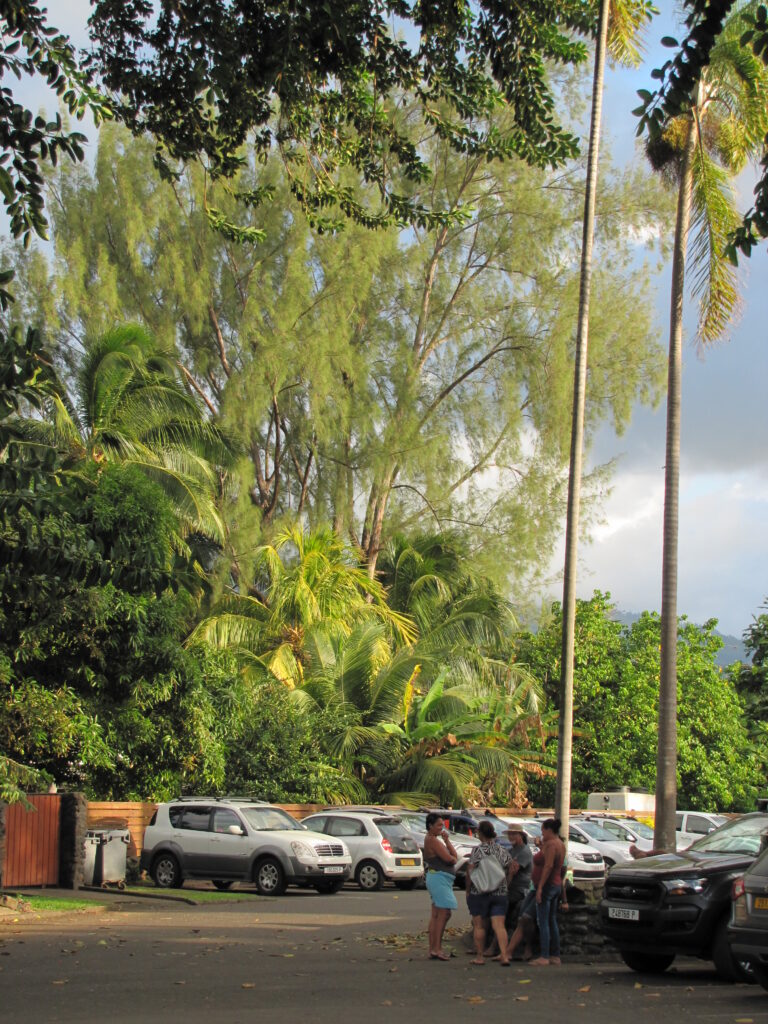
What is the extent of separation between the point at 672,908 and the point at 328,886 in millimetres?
12349

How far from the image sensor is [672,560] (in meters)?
17.5

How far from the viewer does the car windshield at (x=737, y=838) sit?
13609 millimetres

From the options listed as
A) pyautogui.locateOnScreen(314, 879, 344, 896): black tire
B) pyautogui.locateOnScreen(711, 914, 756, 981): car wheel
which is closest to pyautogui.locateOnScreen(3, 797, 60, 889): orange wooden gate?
pyautogui.locateOnScreen(314, 879, 344, 896): black tire

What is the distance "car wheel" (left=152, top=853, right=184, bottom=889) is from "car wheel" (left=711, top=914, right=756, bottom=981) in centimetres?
1397

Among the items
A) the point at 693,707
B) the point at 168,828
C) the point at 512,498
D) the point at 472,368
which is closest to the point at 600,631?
the point at 693,707

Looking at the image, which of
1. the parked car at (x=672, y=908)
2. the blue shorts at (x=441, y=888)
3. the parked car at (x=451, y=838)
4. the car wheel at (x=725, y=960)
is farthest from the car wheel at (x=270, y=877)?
the car wheel at (x=725, y=960)

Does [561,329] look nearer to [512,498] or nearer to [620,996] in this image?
[512,498]

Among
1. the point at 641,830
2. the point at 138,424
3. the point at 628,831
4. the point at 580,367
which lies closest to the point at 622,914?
the point at 580,367

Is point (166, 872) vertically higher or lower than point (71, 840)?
lower

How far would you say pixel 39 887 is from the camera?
22.0 metres

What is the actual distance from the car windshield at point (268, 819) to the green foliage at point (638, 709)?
65.1 ft

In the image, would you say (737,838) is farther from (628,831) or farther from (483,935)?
(628,831)

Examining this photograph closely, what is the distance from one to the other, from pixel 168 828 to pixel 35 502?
15171 mm

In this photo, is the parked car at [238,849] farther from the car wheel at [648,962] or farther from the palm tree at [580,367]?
the car wheel at [648,962]
